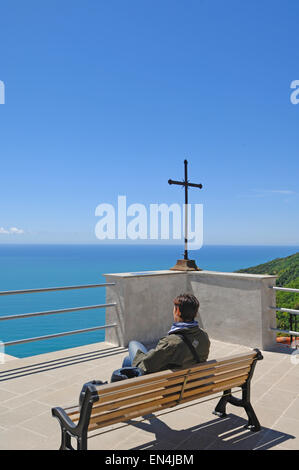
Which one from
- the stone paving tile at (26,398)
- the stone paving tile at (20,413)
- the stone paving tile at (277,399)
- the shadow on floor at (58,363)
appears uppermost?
the stone paving tile at (20,413)

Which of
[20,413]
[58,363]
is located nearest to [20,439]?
[20,413]

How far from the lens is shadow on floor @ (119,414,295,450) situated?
3.14 metres

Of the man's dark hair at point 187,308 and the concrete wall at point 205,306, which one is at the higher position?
the man's dark hair at point 187,308

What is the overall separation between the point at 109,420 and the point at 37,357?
3603mm

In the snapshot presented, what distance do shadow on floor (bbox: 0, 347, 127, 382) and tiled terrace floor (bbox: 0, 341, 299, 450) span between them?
1 cm

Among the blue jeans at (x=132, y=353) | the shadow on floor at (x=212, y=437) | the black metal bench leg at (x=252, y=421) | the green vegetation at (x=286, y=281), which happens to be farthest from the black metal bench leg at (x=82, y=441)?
the green vegetation at (x=286, y=281)

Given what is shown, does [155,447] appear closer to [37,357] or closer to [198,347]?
[198,347]

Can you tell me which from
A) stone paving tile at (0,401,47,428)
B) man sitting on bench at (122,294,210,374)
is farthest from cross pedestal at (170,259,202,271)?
man sitting on bench at (122,294,210,374)

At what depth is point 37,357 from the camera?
5926 millimetres

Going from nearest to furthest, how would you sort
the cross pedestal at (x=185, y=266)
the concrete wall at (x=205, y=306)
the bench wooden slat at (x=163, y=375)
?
the bench wooden slat at (x=163, y=375) → the concrete wall at (x=205, y=306) → the cross pedestal at (x=185, y=266)

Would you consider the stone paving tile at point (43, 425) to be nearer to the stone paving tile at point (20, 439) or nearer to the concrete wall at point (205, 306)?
the stone paving tile at point (20, 439)

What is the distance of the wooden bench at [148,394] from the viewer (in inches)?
97.7

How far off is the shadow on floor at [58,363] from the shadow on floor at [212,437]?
2.15 m

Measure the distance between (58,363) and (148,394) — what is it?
322 centimetres
